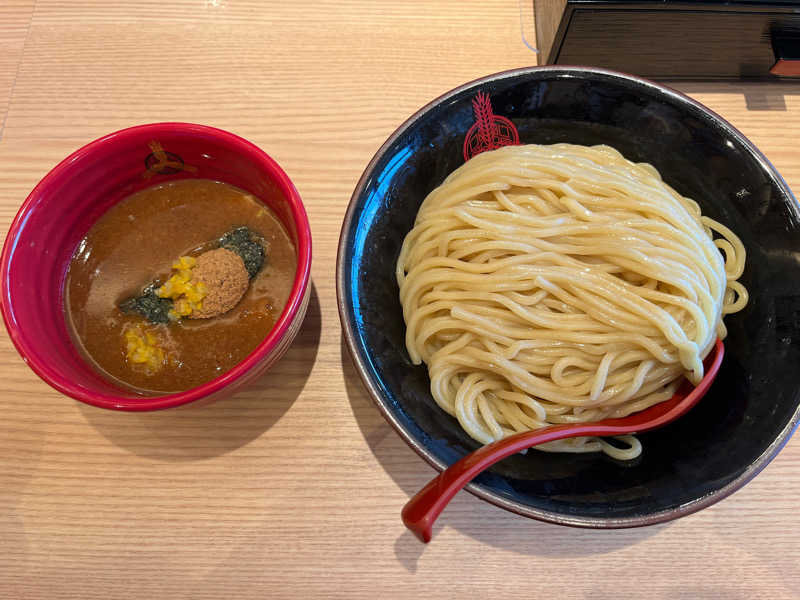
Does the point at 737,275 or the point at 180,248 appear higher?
the point at 180,248

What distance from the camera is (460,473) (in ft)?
3.45

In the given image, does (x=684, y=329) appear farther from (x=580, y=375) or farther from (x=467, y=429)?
(x=467, y=429)

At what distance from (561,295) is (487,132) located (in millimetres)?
528

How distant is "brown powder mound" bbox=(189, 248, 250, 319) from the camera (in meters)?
1.30

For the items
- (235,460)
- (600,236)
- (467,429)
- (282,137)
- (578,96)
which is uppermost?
(578,96)

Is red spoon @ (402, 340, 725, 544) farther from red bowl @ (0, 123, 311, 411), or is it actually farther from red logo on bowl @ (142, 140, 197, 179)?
red logo on bowl @ (142, 140, 197, 179)

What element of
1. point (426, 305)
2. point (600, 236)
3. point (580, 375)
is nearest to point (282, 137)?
point (426, 305)

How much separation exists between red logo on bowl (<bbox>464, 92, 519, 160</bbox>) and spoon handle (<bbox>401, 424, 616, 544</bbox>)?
0.82 meters

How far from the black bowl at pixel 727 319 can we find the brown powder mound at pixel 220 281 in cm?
26

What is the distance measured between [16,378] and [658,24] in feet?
6.94

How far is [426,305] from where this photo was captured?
1.43 meters

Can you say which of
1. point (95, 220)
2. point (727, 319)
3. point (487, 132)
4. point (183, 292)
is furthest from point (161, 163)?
point (727, 319)

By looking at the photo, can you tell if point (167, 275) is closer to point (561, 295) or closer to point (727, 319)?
point (561, 295)

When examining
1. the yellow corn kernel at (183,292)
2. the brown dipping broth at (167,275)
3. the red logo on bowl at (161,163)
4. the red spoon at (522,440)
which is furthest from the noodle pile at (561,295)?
the red logo on bowl at (161,163)
